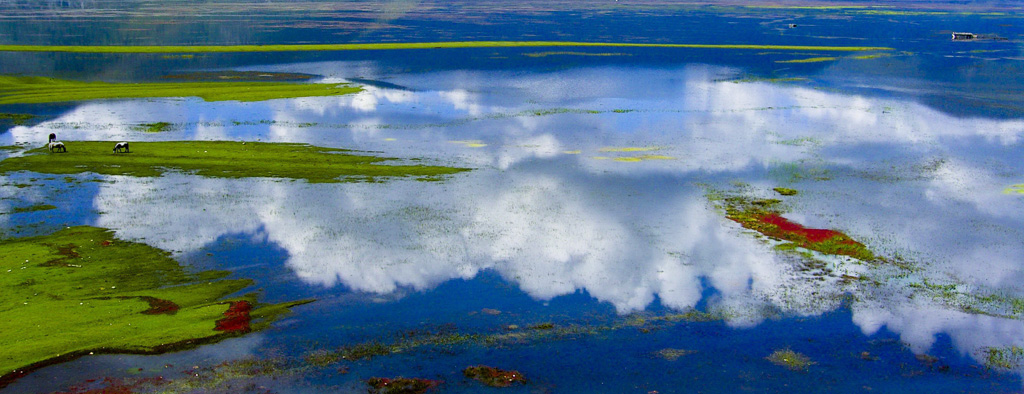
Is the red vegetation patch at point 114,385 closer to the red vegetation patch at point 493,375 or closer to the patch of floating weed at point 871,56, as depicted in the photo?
the red vegetation patch at point 493,375

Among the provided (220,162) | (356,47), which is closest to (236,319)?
(220,162)

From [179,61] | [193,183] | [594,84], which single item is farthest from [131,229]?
[179,61]

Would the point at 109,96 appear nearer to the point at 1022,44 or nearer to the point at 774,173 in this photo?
the point at 774,173

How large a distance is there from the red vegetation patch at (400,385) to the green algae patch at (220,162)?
21.4 m

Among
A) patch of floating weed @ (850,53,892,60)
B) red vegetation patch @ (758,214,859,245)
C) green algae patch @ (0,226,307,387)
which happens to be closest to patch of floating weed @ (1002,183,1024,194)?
red vegetation patch @ (758,214,859,245)

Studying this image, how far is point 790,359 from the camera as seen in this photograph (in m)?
23.3

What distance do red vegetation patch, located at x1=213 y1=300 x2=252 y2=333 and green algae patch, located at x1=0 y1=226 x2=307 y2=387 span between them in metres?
0.03

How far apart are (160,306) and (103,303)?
5.77 ft

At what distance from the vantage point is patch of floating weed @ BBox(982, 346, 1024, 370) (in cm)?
2297

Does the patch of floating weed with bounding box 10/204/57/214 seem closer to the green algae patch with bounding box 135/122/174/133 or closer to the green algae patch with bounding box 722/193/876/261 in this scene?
the green algae patch with bounding box 135/122/174/133

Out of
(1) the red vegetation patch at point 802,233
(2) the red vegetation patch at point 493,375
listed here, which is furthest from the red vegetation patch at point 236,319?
(1) the red vegetation patch at point 802,233

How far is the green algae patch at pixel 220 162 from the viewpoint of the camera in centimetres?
4259

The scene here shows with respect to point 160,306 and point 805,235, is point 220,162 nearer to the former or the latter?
point 160,306

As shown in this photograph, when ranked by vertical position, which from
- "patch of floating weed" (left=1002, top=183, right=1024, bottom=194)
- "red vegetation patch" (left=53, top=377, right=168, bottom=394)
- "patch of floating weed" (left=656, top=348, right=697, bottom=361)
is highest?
"red vegetation patch" (left=53, top=377, right=168, bottom=394)
